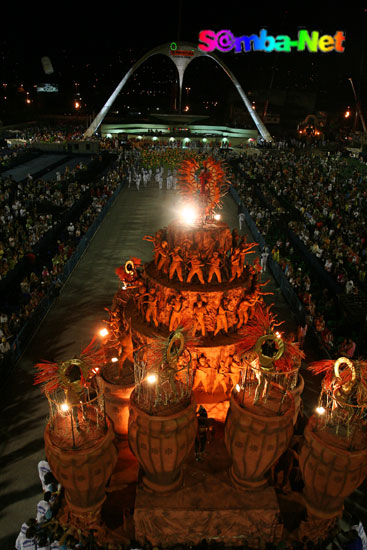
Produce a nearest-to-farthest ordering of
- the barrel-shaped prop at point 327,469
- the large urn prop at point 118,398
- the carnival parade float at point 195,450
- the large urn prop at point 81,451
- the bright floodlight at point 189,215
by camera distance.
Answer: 1. the barrel-shaped prop at point 327,469
2. the large urn prop at point 81,451
3. the carnival parade float at point 195,450
4. the large urn prop at point 118,398
5. the bright floodlight at point 189,215

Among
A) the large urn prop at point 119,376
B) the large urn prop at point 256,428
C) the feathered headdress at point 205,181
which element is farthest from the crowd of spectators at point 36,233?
the large urn prop at point 256,428

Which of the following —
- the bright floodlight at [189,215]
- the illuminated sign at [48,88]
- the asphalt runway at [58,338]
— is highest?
the illuminated sign at [48,88]

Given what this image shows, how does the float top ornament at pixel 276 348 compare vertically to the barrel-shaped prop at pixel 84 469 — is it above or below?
above

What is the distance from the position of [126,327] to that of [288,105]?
83238mm

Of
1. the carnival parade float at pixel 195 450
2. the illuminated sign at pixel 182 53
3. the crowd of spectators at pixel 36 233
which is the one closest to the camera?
the carnival parade float at pixel 195 450

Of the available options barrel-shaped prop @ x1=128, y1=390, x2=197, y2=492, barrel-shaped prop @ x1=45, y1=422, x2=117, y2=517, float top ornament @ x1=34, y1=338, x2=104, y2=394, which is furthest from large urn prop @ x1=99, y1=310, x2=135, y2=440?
barrel-shaped prop @ x1=128, y1=390, x2=197, y2=492

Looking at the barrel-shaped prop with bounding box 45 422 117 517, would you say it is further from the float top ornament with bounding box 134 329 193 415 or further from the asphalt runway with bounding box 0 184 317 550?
the asphalt runway with bounding box 0 184 317 550

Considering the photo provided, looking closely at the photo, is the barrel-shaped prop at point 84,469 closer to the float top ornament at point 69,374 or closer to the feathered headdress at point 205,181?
the float top ornament at point 69,374

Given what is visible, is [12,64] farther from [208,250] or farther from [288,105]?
[208,250]

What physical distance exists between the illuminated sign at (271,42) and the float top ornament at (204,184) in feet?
226

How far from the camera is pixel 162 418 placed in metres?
7.52

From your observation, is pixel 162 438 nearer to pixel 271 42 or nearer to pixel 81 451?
pixel 81 451

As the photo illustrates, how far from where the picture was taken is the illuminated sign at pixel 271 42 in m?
67.5

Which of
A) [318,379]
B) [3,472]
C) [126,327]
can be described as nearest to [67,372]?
[126,327]
